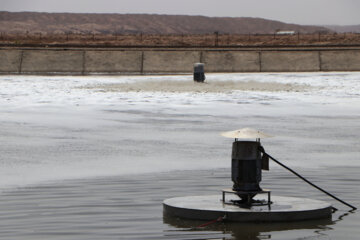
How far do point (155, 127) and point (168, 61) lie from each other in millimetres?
37446

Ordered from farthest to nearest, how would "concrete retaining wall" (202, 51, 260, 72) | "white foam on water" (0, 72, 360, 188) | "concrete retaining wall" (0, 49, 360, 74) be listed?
"concrete retaining wall" (202, 51, 260, 72) < "concrete retaining wall" (0, 49, 360, 74) < "white foam on water" (0, 72, 360, 188)

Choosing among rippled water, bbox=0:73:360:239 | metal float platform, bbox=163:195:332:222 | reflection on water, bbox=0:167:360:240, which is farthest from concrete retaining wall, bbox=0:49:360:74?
metal float platform, bbox=163:195:332:222

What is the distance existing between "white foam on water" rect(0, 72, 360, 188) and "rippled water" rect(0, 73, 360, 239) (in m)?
0.03

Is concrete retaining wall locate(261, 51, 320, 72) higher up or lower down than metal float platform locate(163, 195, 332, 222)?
higher up

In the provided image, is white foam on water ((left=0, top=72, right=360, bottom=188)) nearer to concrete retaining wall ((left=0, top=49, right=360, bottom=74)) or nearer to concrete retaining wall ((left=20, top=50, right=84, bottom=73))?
concrete retaining wall ((left=0, top=49, right=360, bottom=74))

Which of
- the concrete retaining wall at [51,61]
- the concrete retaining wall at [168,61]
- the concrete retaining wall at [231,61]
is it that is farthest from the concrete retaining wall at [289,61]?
the concrete retaining wall at [51,61]

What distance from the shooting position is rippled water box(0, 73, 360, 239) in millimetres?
10500

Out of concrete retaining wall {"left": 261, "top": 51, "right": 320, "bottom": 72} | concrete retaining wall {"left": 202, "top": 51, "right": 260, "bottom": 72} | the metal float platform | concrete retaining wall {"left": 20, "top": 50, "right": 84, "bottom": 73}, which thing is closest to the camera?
the metal float platform

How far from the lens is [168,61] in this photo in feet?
197

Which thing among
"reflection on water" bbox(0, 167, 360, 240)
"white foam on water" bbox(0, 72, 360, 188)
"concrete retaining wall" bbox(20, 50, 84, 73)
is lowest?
"reflection on water" bbox(0, 167, 360, 240)

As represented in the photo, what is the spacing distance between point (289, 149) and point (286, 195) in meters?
5.52

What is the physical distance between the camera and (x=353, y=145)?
1895 centimetres

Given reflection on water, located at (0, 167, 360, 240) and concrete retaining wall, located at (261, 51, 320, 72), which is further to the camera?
concrete retaining wall, located at (261, 51, 320, 72)

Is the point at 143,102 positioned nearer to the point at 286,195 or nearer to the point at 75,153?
the point at 75,153
